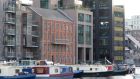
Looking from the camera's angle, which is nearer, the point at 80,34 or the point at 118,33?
the point at 80,34

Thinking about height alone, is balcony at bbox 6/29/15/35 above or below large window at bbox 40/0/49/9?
below

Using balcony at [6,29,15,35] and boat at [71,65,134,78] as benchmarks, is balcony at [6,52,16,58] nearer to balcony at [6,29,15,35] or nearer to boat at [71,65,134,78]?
balcony at [6,29,15,35]

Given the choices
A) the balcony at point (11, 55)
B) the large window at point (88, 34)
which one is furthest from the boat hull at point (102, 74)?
the large window at point (88, 34)

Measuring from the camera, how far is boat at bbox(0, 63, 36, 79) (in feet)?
219

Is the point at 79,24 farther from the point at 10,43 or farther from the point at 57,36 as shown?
the point at 10,43

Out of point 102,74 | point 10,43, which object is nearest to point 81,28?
point 10,43

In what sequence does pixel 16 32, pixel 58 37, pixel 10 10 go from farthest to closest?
pixel 58 37 → pixel 16 32 → pixel 10 10

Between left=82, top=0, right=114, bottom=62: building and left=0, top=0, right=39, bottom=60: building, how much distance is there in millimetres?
39863

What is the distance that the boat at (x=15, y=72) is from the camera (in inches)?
2628

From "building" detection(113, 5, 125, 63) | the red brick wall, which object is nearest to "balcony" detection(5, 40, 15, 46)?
the red brick wall

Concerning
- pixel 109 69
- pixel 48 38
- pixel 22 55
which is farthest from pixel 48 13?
pixel 109 69

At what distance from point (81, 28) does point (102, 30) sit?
22608mm

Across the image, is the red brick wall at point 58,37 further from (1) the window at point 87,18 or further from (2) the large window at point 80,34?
(1) the window at point 87,18

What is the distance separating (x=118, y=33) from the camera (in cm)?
15462
